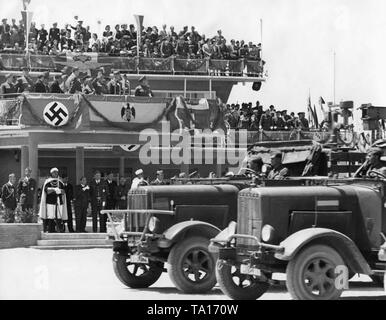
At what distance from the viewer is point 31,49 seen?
39531mm

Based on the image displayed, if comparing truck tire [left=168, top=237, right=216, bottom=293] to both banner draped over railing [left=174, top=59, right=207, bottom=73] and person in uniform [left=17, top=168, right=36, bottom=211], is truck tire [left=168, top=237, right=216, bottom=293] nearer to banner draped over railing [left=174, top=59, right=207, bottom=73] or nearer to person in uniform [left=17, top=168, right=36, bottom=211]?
person in uniform [left=17, top=168, right=36, bottom=211]

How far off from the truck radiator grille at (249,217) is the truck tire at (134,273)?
9.16 feet

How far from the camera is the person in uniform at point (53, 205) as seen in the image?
2694 centimetres

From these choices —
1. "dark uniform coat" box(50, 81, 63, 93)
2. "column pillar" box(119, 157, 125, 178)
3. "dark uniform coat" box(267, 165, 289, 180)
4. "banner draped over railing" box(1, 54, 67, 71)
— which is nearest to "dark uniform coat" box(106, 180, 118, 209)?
"dark uniform coat" box(50, 81, 63, 93)

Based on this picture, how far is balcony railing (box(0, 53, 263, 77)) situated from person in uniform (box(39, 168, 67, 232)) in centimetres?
892

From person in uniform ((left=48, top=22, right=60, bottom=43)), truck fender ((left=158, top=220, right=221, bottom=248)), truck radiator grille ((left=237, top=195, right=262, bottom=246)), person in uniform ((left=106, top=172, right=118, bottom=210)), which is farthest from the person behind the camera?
person in uniform ((left=48, top=22, right=60, bottom=43))

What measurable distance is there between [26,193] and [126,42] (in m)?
15.0

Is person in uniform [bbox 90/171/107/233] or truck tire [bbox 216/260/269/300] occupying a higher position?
person in uniform [bbox 90/171/107/233]

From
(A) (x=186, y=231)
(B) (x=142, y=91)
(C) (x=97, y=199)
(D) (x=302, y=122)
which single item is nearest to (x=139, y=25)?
(D) (x=302, y=122)

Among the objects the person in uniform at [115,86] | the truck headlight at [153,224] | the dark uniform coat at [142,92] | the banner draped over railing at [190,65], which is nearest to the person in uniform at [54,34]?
the banner draped over railing at [190,65]

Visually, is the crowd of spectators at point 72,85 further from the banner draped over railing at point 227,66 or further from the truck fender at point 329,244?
the truck fender at point 329,244

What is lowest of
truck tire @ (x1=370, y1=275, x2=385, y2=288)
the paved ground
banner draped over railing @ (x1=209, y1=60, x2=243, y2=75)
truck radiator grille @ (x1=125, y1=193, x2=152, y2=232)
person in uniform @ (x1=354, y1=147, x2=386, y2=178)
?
the paved ground

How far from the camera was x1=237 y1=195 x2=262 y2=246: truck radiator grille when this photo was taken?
14.9 metres

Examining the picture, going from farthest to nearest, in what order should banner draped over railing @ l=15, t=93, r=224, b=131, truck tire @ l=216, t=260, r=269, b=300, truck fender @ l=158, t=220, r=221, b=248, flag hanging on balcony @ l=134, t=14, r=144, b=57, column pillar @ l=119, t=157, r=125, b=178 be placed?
column pillar @ l=119, t=157, r=125, b=178
flag hanging on balcony @ l=134, t=14, r=144, b=57
banner draped over railing @ l=15, t=93, r=224, b=131
truck fender @ l=158, t=220, r=221, b=248
truck tire @ l=216, t=260, r=269, b=300
